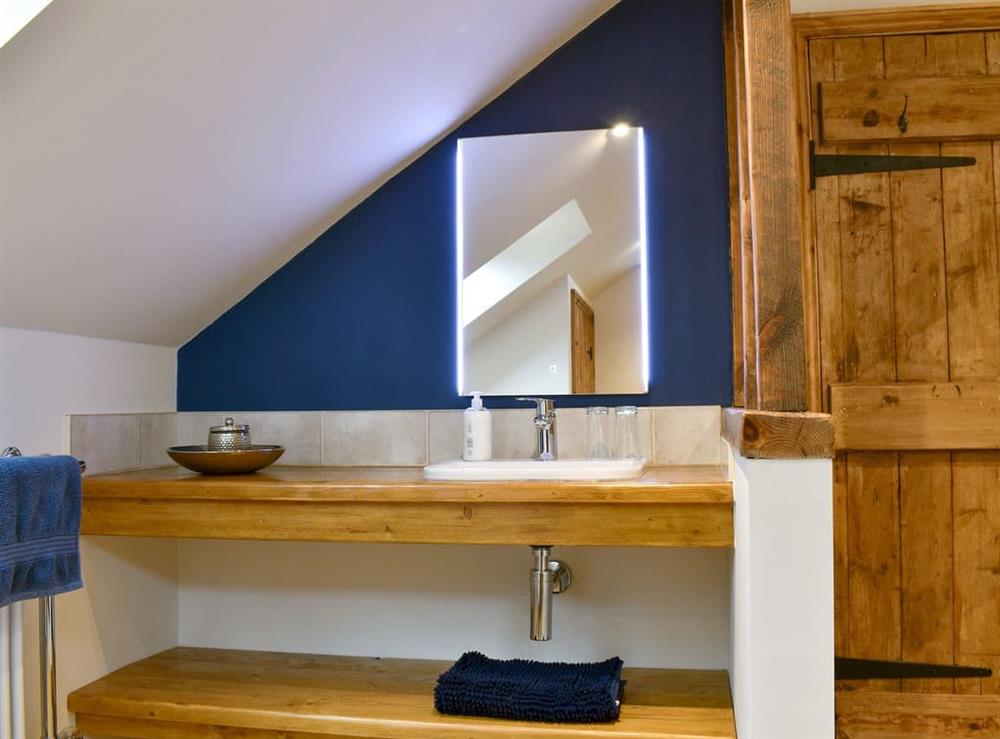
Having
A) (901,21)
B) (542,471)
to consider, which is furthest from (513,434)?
(901,21)

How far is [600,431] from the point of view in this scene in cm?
230

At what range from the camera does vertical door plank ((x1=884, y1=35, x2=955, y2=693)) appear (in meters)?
2.29

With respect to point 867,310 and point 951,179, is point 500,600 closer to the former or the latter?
point 867,310

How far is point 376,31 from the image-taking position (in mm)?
1928

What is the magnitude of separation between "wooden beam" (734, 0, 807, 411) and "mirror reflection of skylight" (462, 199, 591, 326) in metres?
0.88

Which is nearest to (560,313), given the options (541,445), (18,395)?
(541,445)

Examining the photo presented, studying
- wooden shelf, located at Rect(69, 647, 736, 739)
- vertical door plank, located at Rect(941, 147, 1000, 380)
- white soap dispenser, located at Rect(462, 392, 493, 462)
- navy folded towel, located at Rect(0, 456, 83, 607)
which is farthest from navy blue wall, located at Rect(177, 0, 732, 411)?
navy folded towel, located at Rect(0, 456, 83, 607)

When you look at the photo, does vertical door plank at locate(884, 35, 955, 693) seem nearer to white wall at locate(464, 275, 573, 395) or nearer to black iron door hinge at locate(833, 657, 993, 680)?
black iron door hinge at locate(833, 657, 993, 680)

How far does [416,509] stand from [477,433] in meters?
0.42

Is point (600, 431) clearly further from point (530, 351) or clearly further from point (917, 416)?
point (917, 416)

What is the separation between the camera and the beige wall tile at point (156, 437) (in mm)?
2453

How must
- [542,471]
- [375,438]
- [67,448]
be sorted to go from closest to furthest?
[542,471]
[67,448]
[375,438]

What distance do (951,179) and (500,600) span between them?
1.67m

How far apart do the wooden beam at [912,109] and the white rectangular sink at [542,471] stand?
3.61 ft
